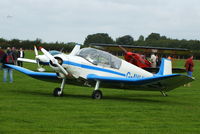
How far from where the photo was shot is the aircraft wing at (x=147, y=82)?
15875 millimetres

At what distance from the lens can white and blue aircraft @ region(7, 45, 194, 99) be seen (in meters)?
16.2

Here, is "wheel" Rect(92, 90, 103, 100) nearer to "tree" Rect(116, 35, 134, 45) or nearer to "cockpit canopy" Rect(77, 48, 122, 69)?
"cockpit canopy" Rect(77, 48, 122, 69)

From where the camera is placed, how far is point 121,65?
678 inches

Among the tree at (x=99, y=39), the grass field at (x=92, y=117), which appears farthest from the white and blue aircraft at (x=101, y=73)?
the tree at (x=99, y=39)

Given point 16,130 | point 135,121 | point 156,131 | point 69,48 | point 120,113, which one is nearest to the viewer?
point 16,130

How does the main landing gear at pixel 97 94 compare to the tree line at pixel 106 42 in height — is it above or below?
below

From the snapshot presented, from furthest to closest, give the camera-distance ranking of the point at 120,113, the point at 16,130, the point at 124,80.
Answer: the point at 124,80
the point at 120,113
the point at 16,130

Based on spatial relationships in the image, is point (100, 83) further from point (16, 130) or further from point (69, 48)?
point (69, 48)

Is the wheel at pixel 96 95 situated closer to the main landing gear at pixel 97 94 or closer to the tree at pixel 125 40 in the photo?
the main landing gear at pixel 97 94

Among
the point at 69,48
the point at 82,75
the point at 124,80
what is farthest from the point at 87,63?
the point at 69,48

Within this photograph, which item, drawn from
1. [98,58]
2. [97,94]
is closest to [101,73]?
[98,58]

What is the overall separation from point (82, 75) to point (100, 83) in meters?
0.82

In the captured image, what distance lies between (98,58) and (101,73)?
1.85 ft

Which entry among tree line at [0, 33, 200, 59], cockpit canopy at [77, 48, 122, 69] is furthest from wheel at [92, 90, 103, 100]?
tree line at [0, 33, 200, 59]
